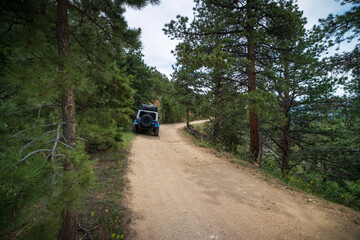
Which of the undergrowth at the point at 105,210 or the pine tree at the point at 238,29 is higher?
the pine tree at the point at 238,29

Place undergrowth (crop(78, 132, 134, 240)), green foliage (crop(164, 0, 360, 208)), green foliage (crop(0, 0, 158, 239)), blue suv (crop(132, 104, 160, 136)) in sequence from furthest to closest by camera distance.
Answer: blue suv (crop(132, 104, 160, 136))
green foliage (crop(164, 0, 360, 208))
undergrowth (crop(78, 132, 134, 240))
green foliage (crop(0, 0, 158, 239))

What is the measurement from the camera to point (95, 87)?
1924 mm

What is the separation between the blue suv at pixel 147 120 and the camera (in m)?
11.0

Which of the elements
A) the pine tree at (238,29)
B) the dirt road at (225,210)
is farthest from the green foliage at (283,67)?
the dirt road at (225,210)

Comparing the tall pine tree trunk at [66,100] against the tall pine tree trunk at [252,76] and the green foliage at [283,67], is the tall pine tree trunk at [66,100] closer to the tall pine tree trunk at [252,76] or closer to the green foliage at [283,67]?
the green foliage at [283,67]

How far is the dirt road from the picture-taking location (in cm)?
275

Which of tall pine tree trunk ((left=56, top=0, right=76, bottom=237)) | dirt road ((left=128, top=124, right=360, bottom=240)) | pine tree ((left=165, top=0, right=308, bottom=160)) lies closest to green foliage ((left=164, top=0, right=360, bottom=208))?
pine tree ((left=165, top=0, right=308, bottom=160))

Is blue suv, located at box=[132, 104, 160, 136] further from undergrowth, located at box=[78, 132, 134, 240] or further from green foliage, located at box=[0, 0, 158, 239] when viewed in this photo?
green foliage, located at box=[0, 0, 158, 239]

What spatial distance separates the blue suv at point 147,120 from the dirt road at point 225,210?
5.95 m

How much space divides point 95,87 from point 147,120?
9.28m

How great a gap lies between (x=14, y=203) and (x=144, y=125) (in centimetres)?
1022

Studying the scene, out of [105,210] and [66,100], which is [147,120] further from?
[66,100]

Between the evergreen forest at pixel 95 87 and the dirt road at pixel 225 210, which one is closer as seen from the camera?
the evergreen forest at pixel 95 87

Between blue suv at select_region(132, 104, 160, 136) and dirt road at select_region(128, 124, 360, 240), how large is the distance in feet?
19.5
